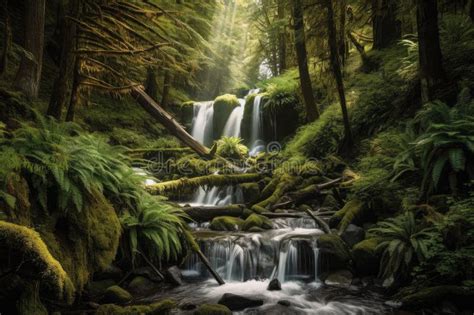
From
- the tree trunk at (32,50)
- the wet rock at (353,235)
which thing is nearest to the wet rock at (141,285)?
the wet rock at (353,235)

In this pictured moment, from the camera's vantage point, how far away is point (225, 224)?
9.91 m

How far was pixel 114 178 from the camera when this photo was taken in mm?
6305

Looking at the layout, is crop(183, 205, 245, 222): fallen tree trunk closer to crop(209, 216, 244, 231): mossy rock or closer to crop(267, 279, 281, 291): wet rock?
crop(209, 216, 244, 231): mossy rock

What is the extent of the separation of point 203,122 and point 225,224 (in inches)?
576

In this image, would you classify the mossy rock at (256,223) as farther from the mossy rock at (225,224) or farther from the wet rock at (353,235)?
the wet rock at (353,235)

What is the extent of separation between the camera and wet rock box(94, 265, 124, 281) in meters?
6.57

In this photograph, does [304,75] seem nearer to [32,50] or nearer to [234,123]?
[234,123]

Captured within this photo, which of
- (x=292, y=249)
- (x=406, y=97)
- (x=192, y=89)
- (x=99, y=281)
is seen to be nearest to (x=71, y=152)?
(x=99, y=281)

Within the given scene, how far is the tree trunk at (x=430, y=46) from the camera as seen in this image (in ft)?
29.7

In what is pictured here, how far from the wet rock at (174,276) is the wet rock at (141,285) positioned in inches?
14.3

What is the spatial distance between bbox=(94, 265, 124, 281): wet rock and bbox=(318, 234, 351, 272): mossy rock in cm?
423

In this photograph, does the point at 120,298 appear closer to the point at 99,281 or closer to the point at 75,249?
the point at 99,281

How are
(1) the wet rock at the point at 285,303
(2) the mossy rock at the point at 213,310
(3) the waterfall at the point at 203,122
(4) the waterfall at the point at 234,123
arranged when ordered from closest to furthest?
1. (2) the mossy rock at the point at 213,310
2. (1) the wet rock at the point at 285,303
3. (4) the waterfall at the point at 234,123
4. (3) the waterfall at the point at 203,122

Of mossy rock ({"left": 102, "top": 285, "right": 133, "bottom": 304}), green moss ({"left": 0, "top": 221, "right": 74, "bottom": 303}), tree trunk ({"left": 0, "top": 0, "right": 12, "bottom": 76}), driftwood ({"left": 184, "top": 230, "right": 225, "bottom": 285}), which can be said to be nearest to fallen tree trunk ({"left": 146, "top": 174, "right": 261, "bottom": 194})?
driftwood ({"left": 184, "top": 230, "right": 225, "bottom": 285})
